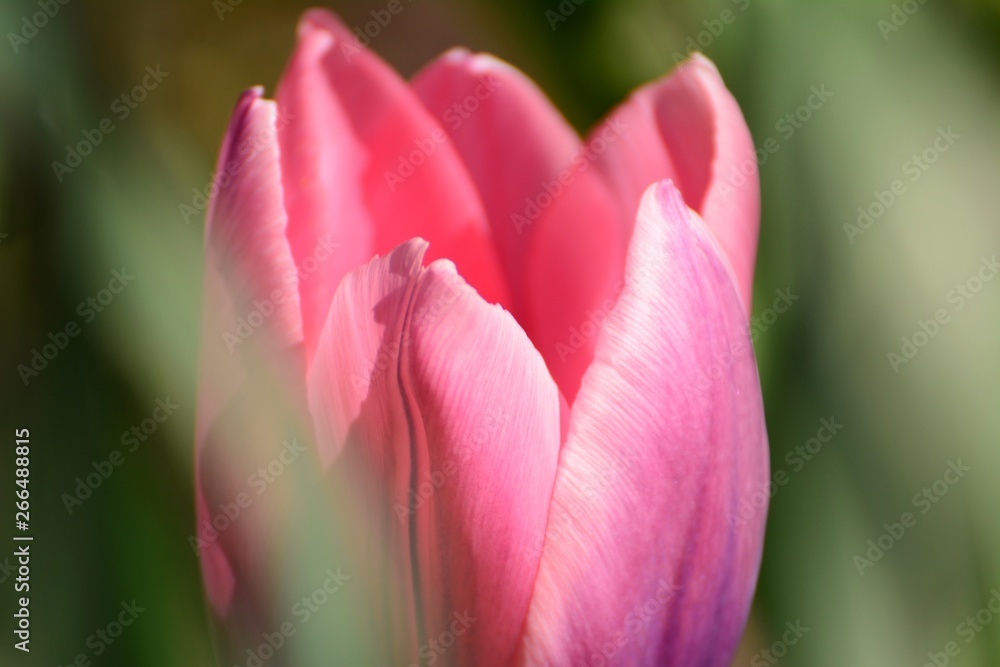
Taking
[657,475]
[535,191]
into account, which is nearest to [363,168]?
[535,191]

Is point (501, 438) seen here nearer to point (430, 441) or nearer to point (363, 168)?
point (430, 441)

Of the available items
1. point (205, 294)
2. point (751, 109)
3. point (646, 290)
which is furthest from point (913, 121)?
point (205, 294)

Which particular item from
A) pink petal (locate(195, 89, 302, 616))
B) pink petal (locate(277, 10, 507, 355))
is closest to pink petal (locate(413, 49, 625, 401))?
pink petal (locate(277, 10, 507, 355))

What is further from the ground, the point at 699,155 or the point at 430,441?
the point at 699,155

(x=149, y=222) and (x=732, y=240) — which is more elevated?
(x=732, y=240)

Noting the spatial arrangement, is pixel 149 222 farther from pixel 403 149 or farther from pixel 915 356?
pixel 915 356

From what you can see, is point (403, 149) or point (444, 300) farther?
point (403, 149)
